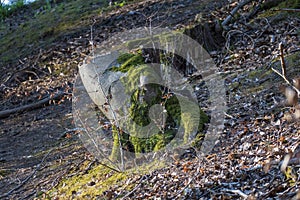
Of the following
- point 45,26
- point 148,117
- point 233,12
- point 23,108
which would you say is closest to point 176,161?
point 148,117

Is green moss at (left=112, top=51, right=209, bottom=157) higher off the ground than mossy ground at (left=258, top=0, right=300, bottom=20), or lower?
lower

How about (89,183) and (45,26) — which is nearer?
(89,183)

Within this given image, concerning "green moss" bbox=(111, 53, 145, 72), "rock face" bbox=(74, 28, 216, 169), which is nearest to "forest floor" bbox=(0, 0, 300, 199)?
"rock face" bbox=(74, 28, 216, 169)

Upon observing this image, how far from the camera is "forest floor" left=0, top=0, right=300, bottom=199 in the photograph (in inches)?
154

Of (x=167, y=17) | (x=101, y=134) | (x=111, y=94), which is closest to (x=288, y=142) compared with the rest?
(x=111, y=94)

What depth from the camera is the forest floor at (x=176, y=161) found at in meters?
3.92

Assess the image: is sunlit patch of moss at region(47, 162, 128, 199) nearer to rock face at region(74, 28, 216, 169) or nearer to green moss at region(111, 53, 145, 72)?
rock face at region(74, 28, 216, 169)

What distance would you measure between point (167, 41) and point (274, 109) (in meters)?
2.40

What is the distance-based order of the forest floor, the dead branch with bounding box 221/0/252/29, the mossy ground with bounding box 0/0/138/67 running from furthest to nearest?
the mossy ground with bounding box 0/0/138/67 → the dead branch with bounding box 221/0/252/29 → the forest floor

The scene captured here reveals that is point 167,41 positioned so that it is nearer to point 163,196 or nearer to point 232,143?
point 232,143

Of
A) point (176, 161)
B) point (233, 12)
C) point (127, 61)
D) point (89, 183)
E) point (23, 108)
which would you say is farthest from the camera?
point (23, 108)

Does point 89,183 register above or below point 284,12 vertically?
below

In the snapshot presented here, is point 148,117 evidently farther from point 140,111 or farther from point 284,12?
point 284,12

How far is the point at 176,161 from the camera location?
455cm
